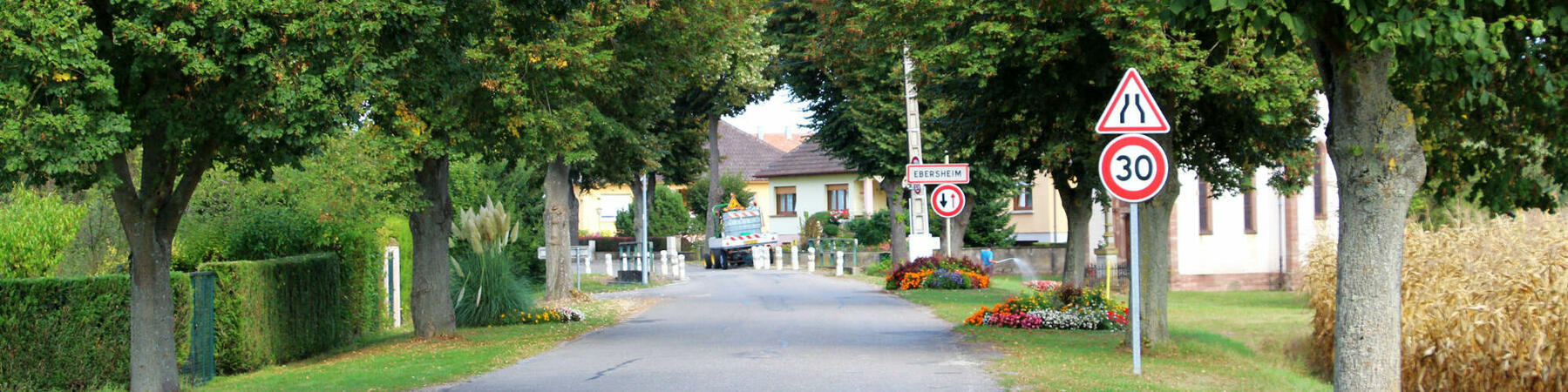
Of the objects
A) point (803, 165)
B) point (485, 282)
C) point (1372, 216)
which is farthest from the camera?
point (803, 165)

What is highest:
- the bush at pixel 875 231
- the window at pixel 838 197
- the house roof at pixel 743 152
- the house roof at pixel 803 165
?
the house roof at pixel 743 152

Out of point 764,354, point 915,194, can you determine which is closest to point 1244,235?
point 915,194

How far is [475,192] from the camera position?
30.2 m

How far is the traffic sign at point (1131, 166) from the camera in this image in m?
10.9

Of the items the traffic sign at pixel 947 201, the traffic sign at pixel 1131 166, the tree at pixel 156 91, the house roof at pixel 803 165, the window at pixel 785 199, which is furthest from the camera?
the window at pixel 785 199

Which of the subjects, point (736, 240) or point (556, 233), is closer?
point (556, 233)

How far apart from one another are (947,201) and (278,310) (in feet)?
43.9

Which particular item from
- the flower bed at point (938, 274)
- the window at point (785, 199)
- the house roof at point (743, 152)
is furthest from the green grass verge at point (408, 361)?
the house roof at point (743, 152)

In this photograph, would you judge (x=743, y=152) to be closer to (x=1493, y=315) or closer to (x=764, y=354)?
(x=764, y=354)

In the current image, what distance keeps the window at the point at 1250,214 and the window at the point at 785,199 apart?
109 feet

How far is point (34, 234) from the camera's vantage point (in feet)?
42.6

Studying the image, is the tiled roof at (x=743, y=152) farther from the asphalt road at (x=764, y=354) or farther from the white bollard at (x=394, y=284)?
the white bollard at (x=394, y=284)

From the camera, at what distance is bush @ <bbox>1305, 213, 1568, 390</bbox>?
11.8 meters

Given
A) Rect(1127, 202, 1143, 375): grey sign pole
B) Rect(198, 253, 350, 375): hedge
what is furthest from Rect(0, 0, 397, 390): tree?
Rect(1127, 202, 1143, 375): grey sign pole
